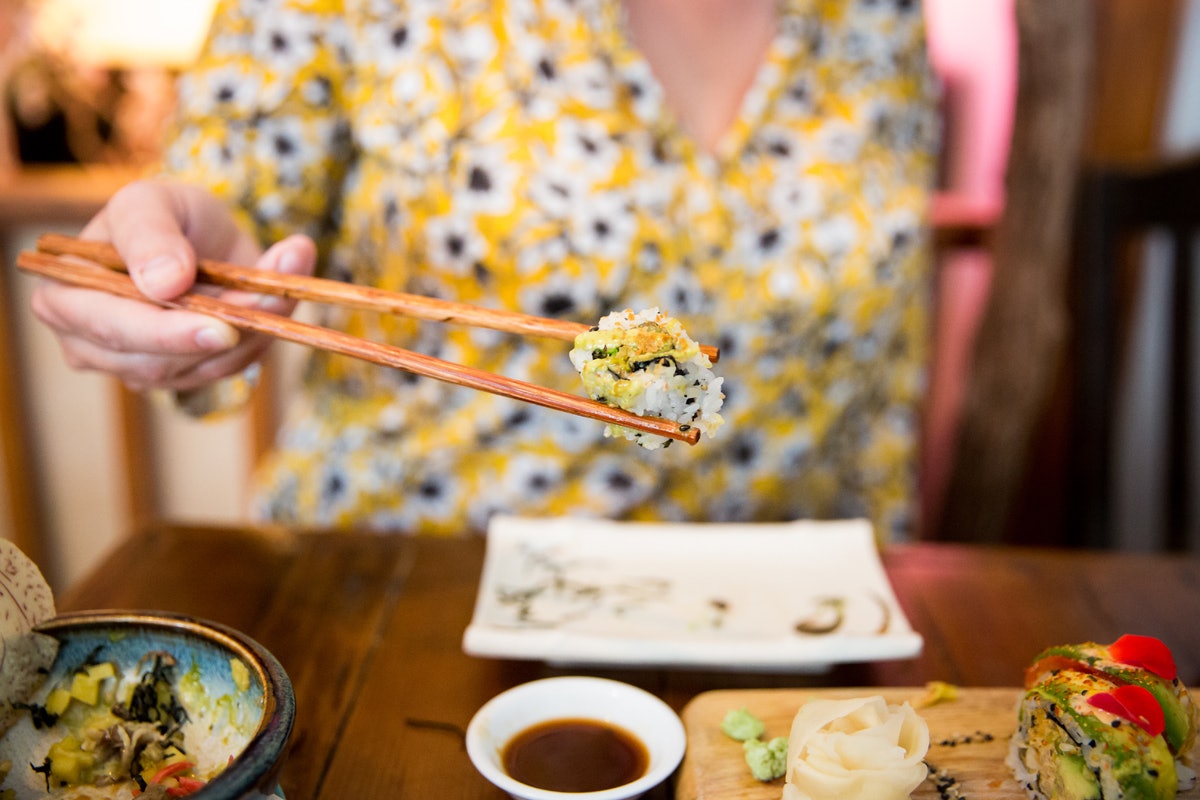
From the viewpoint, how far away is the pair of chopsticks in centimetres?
82

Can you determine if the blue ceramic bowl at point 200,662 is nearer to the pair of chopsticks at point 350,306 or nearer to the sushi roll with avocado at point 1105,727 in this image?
the pair of chopsticks at point 350,306

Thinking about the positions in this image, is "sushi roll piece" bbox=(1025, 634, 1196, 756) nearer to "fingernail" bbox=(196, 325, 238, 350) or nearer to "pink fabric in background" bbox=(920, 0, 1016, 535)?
"fingernail" bbox=(196, 325, 238, 350)

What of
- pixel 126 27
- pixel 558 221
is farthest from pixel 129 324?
pixel 126 27

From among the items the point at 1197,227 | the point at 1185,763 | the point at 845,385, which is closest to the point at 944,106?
the point at 1197,227

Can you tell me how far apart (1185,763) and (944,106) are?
2.55 metres

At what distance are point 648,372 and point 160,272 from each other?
0.52m

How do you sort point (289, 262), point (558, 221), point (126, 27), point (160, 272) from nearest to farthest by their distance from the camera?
1. point (160, 272)
2. point (289, 262)
3. point (558, 221)
4. point (126, 27)

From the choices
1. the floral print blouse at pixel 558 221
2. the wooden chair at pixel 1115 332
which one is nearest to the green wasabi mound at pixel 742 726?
the floral print blouse at pixel 558 221

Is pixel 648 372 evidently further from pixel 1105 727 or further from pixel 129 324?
pixel 129 324

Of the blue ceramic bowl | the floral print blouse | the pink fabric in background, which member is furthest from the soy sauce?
the pink fabric in background

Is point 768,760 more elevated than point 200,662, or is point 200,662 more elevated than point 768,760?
point 200,662

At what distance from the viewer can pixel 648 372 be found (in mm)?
841

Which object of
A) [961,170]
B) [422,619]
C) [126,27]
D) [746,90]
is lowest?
[422,619]

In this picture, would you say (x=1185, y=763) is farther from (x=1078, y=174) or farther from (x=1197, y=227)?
(x=1078, y=174)
